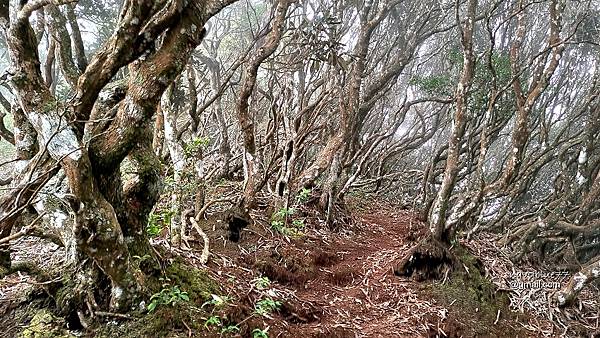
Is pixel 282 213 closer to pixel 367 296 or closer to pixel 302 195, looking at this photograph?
pixel 302 195

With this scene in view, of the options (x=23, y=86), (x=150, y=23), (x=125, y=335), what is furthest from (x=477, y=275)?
(x=23, y=86)

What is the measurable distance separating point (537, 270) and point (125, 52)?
19.0ft

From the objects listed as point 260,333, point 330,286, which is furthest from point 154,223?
point 330,286

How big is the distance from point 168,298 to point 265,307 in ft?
2.73

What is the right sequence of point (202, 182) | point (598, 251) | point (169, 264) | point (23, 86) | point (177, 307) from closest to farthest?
point (23, 86) → point (177, 307) → point (169, 264) → point (202, 182) → point (598, 251)

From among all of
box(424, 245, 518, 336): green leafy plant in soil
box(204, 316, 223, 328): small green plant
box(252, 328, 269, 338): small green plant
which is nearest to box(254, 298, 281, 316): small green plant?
box(252, 328, 269, 338): small green plant

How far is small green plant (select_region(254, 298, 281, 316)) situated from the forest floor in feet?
0.05

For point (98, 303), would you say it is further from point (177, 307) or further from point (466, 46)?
point (466, 46)

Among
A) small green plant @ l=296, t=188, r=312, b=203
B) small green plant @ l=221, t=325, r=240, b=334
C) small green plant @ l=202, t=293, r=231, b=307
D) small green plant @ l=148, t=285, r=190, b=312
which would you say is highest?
small green plant @ l=296, t=188, r=312, b=203

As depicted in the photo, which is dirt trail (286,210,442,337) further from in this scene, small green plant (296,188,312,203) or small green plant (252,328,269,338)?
small green plant (296,188,312,203)

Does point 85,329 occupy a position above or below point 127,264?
below

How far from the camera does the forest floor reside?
298 centimetres

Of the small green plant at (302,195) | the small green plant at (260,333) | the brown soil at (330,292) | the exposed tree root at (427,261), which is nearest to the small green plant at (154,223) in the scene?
the brown soil at (330,292)

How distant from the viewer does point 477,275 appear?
4.66 meters
